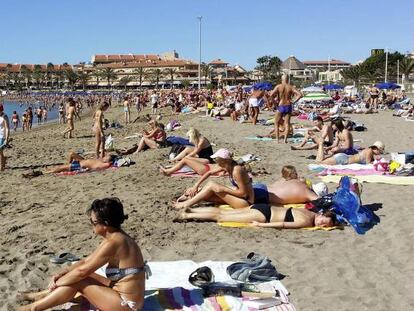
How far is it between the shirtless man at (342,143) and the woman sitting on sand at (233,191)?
13.2 feet

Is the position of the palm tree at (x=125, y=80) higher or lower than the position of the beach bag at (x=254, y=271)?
higher

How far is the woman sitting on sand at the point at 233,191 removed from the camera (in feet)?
18.2

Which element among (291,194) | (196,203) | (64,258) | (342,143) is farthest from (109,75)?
(64,258)

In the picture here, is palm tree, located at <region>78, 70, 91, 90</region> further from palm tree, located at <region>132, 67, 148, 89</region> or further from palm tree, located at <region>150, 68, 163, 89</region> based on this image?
palm tree, located at <region>150, 68, 163, 89</region>

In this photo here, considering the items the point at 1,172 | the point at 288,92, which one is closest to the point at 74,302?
the point at 1,172

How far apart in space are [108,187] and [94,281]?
4.44 m

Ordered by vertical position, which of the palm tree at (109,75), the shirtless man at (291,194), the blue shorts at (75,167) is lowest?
the blue shorts at (75,167)

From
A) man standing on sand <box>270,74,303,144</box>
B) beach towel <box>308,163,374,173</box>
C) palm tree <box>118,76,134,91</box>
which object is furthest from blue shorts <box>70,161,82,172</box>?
palm tree <box>118,76,134,91</box>

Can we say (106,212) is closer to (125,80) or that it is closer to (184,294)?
(184,294)

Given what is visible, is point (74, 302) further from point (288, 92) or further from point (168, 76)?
point (168, 76)

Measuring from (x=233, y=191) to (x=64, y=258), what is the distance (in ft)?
6.53

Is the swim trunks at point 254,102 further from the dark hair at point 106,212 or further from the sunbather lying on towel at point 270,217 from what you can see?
the dark hair at point 106,212

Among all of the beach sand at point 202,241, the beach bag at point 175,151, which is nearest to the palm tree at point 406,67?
the beach bag at point 175,151

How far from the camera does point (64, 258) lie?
4.51 meters
